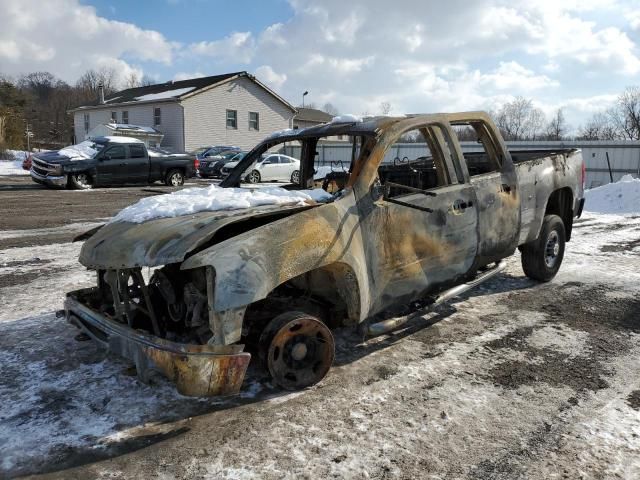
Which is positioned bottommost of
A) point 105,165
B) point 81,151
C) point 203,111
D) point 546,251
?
point 546,251

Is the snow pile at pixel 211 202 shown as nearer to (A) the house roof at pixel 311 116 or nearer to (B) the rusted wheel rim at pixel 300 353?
(B) the rusted wheel rim at pixel 300 353

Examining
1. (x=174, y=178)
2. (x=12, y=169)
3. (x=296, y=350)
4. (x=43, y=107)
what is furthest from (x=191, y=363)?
(x=43, y=107)

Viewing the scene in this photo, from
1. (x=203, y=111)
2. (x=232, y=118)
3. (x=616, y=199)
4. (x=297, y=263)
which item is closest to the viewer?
(x=297, y=263)

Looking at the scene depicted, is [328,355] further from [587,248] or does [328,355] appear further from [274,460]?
[587,248]

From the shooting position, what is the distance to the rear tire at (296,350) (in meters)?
3.26

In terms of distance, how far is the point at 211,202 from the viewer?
373 cm

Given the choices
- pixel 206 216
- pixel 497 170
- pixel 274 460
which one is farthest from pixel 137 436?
pixel 497 170

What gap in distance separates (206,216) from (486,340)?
261 cm

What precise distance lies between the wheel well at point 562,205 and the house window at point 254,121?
110 feet

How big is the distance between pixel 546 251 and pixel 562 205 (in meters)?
0.71

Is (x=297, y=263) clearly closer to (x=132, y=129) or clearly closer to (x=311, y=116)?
(x=132, y=129)

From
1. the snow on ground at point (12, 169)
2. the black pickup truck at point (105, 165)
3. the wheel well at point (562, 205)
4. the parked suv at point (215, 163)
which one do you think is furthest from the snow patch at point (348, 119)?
the snow on ground at point (12, 169)

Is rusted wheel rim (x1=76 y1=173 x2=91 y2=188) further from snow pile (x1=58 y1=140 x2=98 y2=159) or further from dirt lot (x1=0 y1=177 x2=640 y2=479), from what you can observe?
dirt lot (x1=0 y1=177 x2=640 y2=479)

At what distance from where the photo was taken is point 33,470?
262 centimetres
